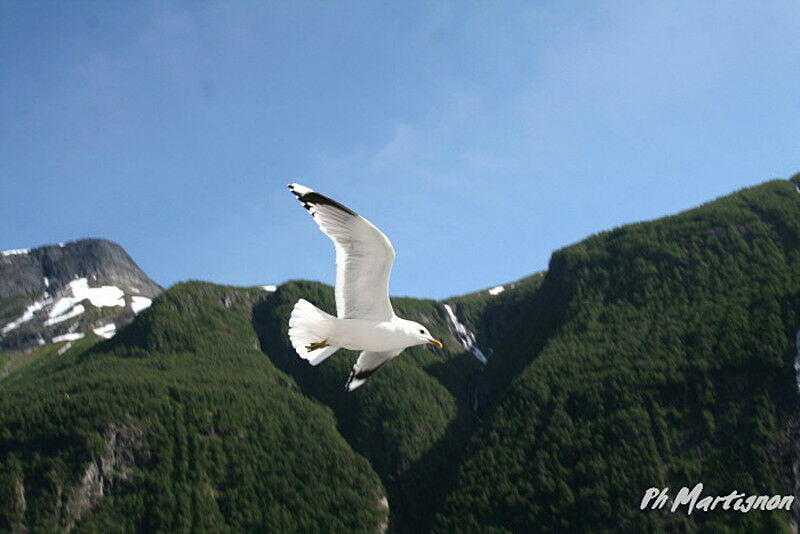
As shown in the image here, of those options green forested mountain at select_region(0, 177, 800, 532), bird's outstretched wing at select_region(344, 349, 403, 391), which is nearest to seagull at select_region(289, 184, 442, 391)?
bird's outstretched wing at select_region(344, 349, 403, 391)

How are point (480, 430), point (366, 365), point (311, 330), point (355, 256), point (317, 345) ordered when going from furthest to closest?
point (480, 430) → point (366, 365) → point (317, 345) → point (311, 330) → point (355, 256)

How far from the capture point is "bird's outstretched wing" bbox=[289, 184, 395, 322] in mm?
15836

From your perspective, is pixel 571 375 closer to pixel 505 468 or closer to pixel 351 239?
pixel 505 468

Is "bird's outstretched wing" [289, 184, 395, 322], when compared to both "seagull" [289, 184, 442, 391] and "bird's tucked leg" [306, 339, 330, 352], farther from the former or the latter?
"bird's tucked leg" [306, 339, 330, 352]

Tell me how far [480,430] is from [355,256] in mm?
149937

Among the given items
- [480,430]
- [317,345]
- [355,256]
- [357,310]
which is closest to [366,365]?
[317,345]

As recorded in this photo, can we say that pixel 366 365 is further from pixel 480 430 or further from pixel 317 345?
pixel 480 430

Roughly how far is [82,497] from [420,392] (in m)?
80.1

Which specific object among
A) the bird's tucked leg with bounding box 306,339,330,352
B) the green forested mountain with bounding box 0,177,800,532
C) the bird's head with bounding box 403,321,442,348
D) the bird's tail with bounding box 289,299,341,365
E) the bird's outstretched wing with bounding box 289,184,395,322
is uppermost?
the bird's outstretched wing with bounding box 289,184,395,322

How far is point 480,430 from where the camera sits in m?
162

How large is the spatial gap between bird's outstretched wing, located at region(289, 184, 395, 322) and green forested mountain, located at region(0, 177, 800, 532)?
118 meters

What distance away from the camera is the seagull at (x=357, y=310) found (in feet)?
54.5

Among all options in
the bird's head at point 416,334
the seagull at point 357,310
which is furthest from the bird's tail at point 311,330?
the bird's head at point 416,334

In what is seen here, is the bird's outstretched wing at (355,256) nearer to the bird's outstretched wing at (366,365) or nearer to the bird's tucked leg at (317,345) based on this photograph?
the bird's tucked leg at (317,345)
